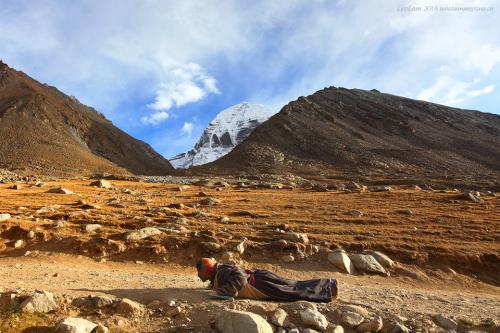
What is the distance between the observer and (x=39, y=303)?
684 cm

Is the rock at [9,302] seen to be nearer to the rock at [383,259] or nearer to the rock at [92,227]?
the rock at [92,227]

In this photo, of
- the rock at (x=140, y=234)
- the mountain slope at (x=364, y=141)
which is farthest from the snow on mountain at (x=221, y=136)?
the rock at (x=140, y=234)

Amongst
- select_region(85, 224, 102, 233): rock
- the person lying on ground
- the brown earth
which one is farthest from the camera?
the brown earth

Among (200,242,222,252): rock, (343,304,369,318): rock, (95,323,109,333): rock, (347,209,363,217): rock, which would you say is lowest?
(95,323,109,333): rock

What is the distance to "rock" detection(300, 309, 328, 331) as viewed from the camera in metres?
6.74

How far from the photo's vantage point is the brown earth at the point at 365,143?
55875 millimetres

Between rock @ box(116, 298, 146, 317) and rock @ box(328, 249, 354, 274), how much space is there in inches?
234

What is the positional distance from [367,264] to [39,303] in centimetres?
803

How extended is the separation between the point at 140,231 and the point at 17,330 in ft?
22.1

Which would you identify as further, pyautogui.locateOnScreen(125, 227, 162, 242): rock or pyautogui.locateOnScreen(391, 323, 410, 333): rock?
pyautogui.locateOnScreen(125, 227, 162, 242): rock

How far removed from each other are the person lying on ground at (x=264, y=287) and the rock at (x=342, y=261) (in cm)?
355

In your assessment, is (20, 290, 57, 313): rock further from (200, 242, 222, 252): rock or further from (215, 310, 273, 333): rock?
(200, 242, 222, 252): rock

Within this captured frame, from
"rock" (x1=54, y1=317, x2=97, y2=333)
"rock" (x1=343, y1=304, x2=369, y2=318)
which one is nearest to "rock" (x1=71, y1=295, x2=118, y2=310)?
"rock" (x1=54, y1=317, x2=97, y2=333)

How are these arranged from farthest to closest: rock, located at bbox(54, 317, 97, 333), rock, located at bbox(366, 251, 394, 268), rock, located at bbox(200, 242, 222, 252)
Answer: rock, located at bbox(200, 242, 222, 252) → rock, located at bbox(366, 251, 394, 268) → rock, located at bbox(54, 317, 97, 333)
